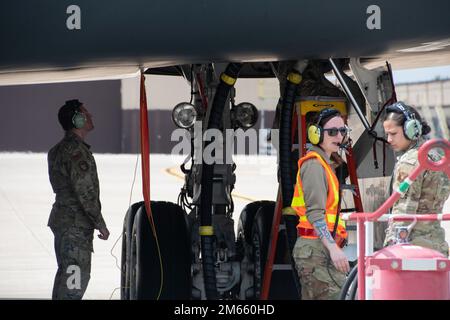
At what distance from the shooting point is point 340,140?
715cm

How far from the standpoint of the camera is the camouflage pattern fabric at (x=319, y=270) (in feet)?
23.0

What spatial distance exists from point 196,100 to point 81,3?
241 cm

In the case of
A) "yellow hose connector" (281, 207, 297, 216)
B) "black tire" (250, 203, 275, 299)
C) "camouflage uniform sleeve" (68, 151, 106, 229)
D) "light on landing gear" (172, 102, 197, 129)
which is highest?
"light on landing gear" (172, 102, 197, 129)

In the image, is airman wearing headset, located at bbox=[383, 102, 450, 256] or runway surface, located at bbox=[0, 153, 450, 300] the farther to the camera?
runway surface, located at bbox=[0, 153, 450, 300]

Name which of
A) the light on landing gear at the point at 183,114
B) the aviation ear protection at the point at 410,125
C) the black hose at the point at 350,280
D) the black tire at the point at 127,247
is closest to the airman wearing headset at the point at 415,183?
the aviation ear protection at the point at 410,125

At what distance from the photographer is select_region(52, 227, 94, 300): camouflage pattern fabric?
941 centimetres

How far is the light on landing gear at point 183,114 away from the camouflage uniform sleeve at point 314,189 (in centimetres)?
209

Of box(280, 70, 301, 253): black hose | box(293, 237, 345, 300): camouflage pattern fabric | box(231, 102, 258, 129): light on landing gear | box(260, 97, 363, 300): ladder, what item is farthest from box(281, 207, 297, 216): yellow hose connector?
box(231, 102, 258, 129): light on landing gear

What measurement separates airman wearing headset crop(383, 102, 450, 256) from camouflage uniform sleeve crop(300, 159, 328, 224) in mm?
419

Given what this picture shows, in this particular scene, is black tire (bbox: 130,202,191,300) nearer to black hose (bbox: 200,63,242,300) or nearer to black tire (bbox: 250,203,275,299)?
black hose (bbox: 200,63,242,300)

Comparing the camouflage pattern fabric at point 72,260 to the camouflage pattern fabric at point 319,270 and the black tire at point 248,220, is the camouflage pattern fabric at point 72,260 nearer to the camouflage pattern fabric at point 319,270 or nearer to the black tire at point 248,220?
the black tire at point 248,220

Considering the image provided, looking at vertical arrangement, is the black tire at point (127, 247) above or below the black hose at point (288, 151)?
below

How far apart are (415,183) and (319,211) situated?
0.59 meters
